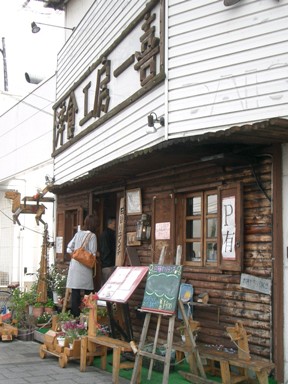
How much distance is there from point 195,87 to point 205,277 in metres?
2.70

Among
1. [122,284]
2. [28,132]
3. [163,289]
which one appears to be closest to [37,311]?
[122,284]

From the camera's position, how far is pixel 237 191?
6777mm

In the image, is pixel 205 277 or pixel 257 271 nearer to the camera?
pixel 257 271

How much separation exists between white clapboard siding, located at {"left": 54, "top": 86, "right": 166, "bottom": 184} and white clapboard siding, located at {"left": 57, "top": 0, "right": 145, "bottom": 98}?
1686 mm

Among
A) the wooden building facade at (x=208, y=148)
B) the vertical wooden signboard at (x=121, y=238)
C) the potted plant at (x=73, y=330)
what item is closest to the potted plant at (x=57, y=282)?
the vertical wooden signboard at (x=121, y=238)

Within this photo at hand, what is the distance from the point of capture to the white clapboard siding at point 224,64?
21.0 ft

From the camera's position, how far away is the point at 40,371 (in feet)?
24.1

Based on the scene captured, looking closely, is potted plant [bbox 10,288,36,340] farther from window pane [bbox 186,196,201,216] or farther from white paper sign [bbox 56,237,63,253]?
window pane [bbox 186,196,201,216]

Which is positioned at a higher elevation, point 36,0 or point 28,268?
point 36,0

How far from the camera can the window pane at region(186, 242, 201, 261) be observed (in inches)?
305

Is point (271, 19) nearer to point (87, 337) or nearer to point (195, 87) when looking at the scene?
point (195, 87)

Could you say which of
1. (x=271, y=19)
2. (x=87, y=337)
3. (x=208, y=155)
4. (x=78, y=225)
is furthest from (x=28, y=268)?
(x=271, y=19)

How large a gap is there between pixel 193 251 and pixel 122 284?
51.1 inches

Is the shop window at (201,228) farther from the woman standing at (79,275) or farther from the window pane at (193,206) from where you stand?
the woman standing at (79,275)
